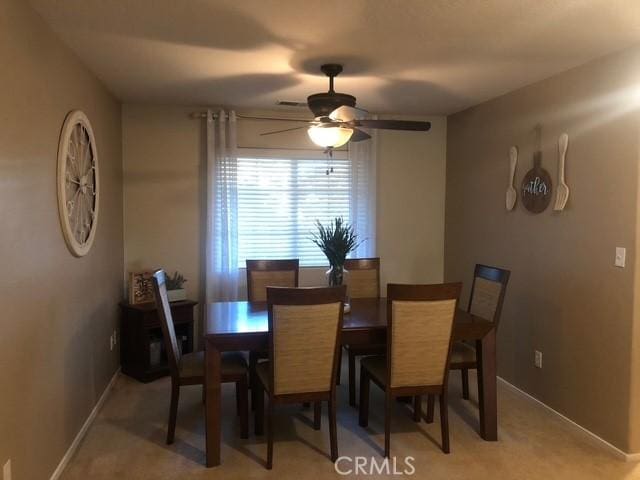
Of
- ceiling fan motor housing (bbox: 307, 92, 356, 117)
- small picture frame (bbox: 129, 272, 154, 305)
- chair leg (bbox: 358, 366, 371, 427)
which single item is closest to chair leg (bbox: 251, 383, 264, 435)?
chair leg (bbox: 358, 366, 371, 427)

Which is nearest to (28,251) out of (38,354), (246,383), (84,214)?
(38,354)

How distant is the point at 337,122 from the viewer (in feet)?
9.68

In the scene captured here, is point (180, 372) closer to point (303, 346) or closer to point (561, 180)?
point (303, 346)

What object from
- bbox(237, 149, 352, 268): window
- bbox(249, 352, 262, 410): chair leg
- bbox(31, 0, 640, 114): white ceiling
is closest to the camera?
bbox(31, 0, 640, 114): white ceiling

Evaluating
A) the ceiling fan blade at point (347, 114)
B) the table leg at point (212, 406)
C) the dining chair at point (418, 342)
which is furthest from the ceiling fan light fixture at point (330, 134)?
the table leg at point (212, 406)

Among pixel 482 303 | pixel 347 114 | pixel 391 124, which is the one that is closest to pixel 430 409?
pixel 482 303

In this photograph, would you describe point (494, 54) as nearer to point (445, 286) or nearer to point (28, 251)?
point (445, 286)

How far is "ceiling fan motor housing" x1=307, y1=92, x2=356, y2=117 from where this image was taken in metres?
3.13

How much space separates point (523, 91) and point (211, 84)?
95.0 inches

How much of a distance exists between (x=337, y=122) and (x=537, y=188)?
1.67 meters

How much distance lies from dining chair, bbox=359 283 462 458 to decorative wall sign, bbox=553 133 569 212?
1180 mm

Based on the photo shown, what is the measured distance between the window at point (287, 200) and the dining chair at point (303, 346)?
6.90ft

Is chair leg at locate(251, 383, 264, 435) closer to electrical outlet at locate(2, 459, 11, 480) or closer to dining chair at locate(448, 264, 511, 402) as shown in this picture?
dining chair at locate(448, 264, 511, 402)

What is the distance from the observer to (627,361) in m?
2.85
